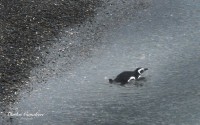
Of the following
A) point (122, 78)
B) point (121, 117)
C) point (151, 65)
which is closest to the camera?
point (121, 117)

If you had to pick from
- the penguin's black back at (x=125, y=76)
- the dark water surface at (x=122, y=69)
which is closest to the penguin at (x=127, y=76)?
the penguin's black back at (x=125, y=76)

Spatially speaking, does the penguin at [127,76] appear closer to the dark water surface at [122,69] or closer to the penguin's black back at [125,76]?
the penguin's black back at [125,76]

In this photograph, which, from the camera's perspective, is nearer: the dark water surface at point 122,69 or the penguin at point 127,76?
the dark water surface at point 122,69

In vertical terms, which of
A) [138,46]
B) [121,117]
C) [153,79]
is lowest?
[121,117]

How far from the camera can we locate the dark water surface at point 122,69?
2027cm

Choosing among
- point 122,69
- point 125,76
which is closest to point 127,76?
point 125,76

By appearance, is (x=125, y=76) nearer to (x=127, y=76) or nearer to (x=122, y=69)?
(x=127, y=76)

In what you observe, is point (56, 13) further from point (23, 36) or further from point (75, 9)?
point (23, 36)

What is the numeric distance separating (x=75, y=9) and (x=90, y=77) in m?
9.40

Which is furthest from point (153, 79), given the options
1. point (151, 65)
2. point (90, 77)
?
point (90, 77)

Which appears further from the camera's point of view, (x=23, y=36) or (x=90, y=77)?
(x=23, y=36)

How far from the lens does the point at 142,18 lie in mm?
30781

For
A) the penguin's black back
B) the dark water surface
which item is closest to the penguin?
the penguin's black back

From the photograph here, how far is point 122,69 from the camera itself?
79.4 ft
